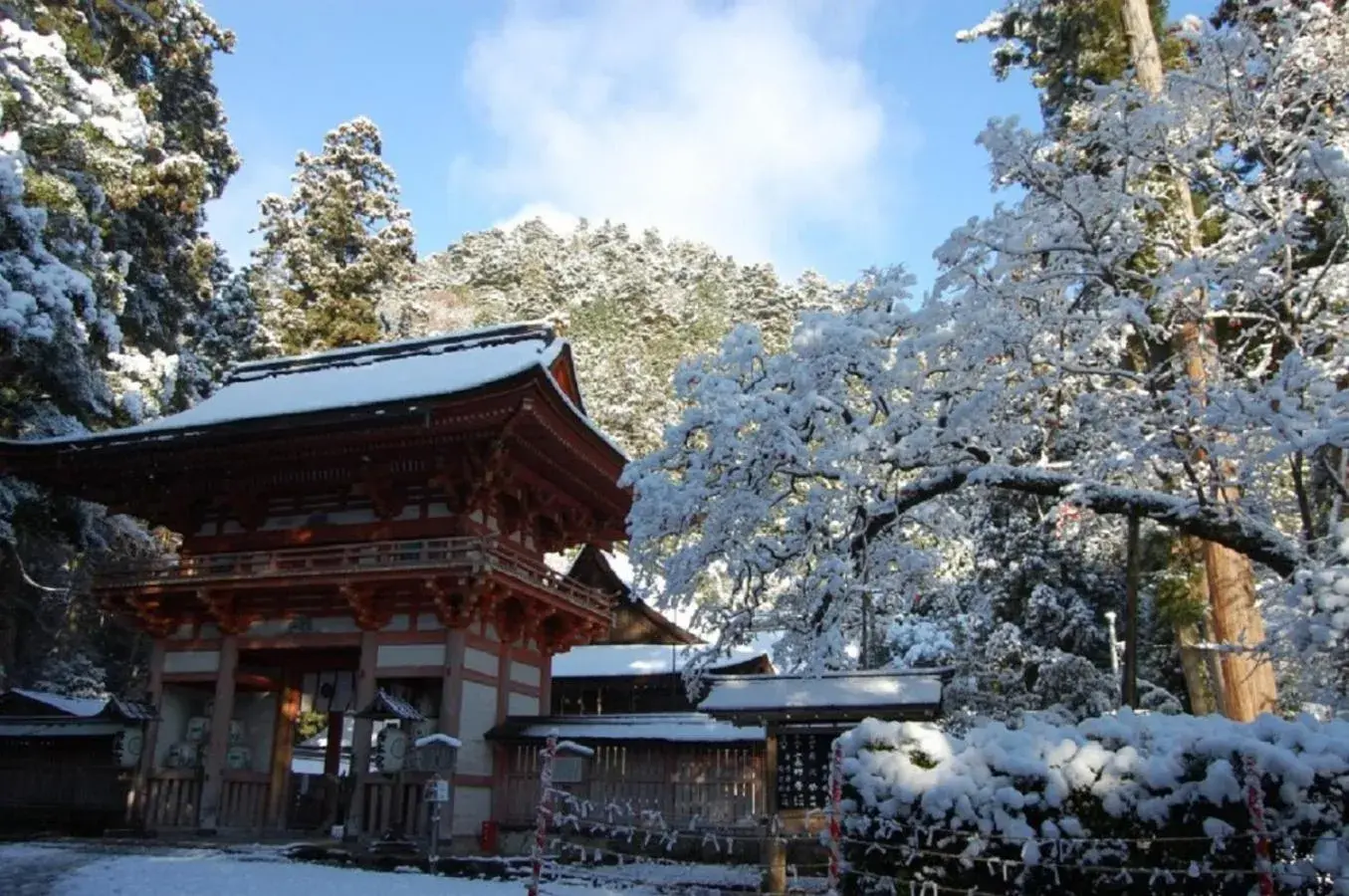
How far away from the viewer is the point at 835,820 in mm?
7352

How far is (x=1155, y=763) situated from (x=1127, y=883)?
0.83 meters

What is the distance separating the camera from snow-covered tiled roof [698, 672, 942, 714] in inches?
480

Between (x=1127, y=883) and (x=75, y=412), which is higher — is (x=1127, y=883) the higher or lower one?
the lower one

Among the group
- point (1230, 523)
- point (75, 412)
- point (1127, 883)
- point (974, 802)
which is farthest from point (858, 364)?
point (75, 412)

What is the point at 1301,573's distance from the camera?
8.36 metres

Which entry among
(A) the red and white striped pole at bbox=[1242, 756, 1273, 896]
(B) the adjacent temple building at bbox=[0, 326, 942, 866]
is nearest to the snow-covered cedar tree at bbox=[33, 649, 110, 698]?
(B) the adjacent temple building at bbox=[0, 326, 942, 866]

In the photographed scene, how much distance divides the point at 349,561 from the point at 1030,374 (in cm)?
1131

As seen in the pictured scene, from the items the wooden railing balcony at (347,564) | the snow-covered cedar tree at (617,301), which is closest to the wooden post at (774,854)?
the wooden railing balcony at (347,564)

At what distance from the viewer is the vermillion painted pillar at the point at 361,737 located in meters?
15.9

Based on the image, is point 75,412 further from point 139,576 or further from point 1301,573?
point 1301,573

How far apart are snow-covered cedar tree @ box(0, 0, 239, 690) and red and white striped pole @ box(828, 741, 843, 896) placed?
58.0 ft

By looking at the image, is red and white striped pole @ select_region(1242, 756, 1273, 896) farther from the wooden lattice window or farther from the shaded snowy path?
the shaded snowy path

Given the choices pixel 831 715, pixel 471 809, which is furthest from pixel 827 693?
pixel 471 809

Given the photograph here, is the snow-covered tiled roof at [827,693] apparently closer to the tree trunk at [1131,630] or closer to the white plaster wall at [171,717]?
the tree trunk at [1131,630]
